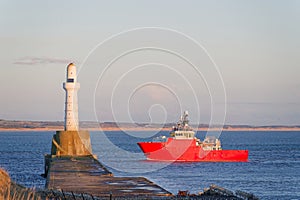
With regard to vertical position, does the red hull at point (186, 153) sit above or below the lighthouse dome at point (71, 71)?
below

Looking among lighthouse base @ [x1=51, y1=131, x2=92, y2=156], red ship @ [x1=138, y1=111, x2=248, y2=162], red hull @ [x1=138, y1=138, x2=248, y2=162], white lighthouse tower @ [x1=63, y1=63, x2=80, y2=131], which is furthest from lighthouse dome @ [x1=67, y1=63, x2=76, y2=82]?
red hull @ [x1=138, y1=138, x2=248, y2=162]

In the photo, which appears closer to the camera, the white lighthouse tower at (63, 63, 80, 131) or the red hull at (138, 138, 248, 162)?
the white lighthouse tower at (63, 63, 80, 131)

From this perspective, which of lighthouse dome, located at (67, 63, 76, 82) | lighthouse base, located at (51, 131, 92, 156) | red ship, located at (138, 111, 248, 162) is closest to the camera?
lighthouse base, located at (51, 131, 92, 156)

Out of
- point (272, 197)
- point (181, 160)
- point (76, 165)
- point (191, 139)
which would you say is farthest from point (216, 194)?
point (181, 160)

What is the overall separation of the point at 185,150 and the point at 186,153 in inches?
67.0

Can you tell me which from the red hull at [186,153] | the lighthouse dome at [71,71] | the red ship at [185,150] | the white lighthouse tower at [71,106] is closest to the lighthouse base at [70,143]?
the white lighthouse tower at [71,106]

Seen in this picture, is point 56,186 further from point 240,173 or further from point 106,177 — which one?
point 240,173

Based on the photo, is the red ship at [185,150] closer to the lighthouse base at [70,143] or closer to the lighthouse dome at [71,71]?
the lighthouse dome at [71,71]

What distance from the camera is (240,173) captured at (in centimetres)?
6262

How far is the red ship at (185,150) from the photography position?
77.1 metres

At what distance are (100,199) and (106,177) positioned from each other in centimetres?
1132

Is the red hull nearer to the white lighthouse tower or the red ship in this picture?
the red ship

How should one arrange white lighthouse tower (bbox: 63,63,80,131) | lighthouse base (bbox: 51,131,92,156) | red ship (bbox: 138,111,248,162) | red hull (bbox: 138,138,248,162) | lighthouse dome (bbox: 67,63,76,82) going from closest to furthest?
lighthouse base (bbox: 51,131,92,156) < white lighthouse tower (bbox: 63,63,80,131) < lighthouse dome (bbox: 67,63,76,82) < red ship (bbox: 138,111,248,162) < red hull (bbox: 138,138,248,162)

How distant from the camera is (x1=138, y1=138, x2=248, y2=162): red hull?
7769 cm
